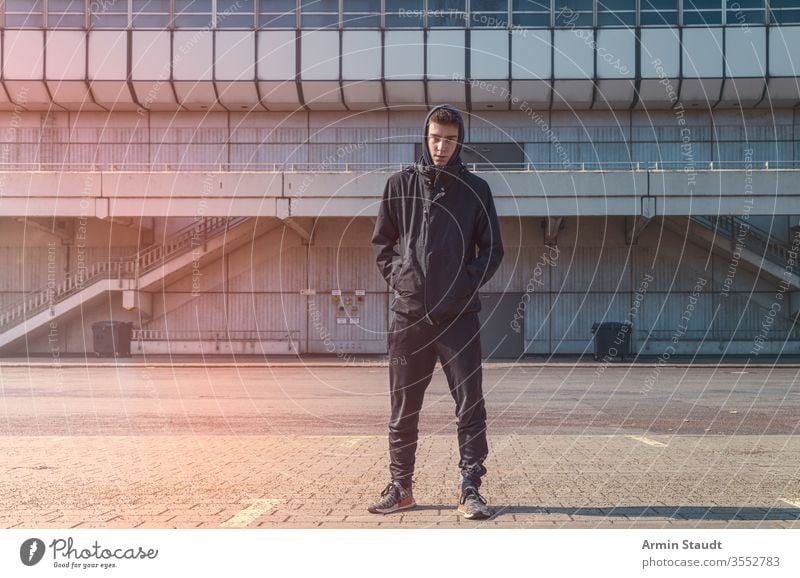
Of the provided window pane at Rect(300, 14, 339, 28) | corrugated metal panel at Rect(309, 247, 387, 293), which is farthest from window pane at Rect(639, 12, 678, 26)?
corrugated metal panel at Rect(309, 247, 387, 293)

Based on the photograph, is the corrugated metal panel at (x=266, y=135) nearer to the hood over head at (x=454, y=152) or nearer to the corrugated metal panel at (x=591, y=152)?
the corrugated metal panel at (x=591, y=152)

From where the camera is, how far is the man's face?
19.1ft

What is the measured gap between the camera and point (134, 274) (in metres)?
37.0

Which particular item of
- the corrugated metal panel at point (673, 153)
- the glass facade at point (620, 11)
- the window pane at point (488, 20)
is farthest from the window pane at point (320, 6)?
the corrugated metal panel at point (673, 153)

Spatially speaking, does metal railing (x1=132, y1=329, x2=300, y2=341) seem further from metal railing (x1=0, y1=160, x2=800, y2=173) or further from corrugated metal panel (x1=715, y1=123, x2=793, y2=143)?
corrugated metal panel (x1=715, y1=123, x2=793, y2=143)

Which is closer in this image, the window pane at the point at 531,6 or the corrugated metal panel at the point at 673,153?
the window pane at the point at 531,6

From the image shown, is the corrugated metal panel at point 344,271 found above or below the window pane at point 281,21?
below

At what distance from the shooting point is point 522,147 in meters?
39.2

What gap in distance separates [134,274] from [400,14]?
14.3 m

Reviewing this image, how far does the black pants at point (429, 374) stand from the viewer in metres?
5.96

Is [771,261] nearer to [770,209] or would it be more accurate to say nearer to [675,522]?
[770,209]

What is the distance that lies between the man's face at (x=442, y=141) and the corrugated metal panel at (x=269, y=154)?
3373 cm

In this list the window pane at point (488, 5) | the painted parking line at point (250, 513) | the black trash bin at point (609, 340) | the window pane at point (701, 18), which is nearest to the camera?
the painted parking line at point (250, 513)

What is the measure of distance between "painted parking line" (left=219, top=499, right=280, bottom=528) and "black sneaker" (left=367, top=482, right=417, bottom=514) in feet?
2.22
